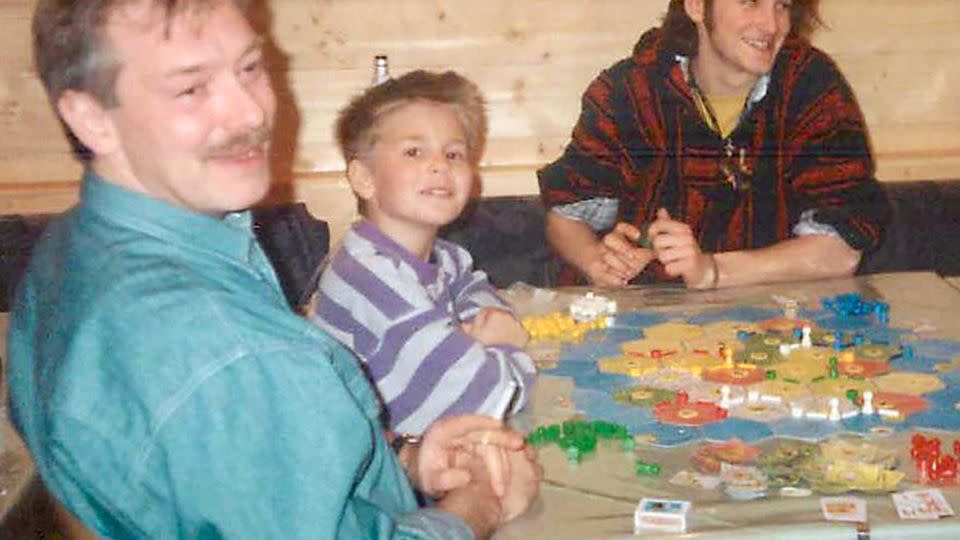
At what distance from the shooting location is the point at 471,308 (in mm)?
1547

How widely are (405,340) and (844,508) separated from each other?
19.0 inches

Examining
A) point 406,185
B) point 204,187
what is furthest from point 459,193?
point 204,187

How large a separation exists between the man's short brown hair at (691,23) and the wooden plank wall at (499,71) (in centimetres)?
3

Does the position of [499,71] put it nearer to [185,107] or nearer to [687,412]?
[687,412]

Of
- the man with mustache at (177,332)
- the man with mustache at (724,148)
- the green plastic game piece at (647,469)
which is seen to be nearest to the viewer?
the man with mustache at (177,332)

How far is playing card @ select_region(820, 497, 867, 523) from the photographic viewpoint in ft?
3.46

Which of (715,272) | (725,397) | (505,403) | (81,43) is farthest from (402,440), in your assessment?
(715,272)

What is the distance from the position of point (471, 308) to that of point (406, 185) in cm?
17

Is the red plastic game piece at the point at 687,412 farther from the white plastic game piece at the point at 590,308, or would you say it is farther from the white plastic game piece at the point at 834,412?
the white plastic game piece at the point at 590,308

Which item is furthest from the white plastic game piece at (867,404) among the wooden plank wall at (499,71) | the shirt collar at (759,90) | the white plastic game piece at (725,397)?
the wooden plank wall at (499,71)

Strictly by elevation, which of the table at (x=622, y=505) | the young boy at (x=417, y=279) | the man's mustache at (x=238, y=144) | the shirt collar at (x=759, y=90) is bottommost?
the table at (x=622, y=505)

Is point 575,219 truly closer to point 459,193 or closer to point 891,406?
point 459,193

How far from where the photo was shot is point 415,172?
1.52 metres

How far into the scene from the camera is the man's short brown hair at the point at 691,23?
213 cm
